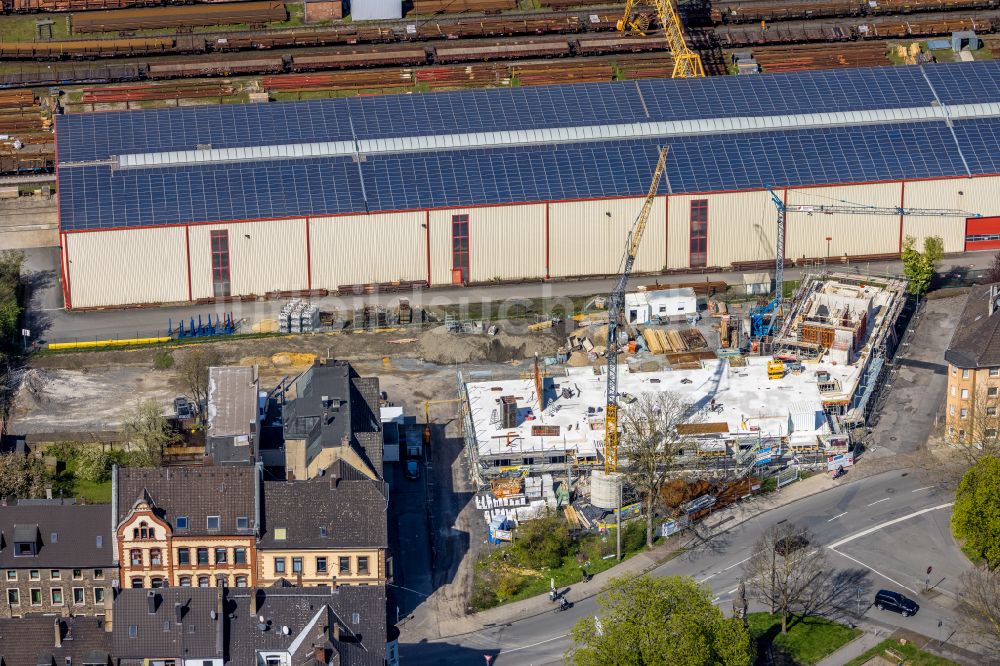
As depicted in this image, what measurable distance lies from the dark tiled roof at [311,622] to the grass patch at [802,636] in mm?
26573

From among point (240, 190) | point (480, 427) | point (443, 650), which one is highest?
point (240, 190)

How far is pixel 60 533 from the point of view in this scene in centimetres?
14762

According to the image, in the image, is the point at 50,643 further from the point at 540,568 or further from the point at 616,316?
the point at 616,316

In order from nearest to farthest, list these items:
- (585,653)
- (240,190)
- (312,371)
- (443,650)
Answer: (585,653) → (443,650) → (312,371) → (240,190)

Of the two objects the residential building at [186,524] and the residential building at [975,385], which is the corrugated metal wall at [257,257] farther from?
the residential building at [975,385]

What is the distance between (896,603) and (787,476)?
1831 centimetres

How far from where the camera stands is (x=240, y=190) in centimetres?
19350

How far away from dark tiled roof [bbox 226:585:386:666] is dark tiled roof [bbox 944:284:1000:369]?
52.9m

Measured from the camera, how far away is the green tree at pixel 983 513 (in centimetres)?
15062

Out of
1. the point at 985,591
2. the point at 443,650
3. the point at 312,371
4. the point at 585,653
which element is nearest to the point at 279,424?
the point at 312,371

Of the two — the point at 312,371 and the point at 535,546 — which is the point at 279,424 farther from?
the point at 535,546

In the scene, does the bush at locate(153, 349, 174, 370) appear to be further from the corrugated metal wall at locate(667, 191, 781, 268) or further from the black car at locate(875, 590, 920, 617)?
the black car at locate(875, 590, 920, 617)

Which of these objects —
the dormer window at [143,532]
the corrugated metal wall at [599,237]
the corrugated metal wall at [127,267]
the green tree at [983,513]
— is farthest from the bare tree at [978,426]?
the corrugated metal wall at [127,267]

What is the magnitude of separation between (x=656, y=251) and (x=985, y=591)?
5805 cm
